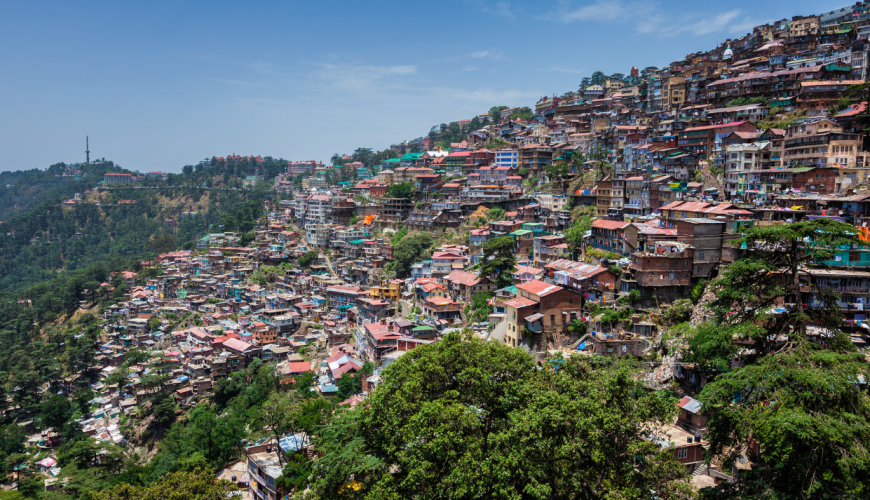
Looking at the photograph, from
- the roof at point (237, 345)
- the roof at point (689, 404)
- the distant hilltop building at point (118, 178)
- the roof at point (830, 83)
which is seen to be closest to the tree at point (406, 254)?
the roof at point (237, 345)

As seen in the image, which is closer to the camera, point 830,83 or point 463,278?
point 830,83

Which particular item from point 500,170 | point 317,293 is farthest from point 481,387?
point 500,170

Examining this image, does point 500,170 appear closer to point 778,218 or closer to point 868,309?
point 778,218

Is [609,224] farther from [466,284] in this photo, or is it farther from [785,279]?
[785,279]

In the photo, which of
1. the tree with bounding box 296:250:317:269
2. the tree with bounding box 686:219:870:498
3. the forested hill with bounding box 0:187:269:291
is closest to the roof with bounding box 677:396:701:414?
the tree with bounding box 686:219:870:498

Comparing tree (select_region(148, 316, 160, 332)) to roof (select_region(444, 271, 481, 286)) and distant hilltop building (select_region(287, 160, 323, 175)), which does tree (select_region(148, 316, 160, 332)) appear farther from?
distant hilltop building (select_region(287, 160, 323, 175))

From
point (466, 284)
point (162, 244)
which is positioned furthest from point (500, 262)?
point (162, 244)
